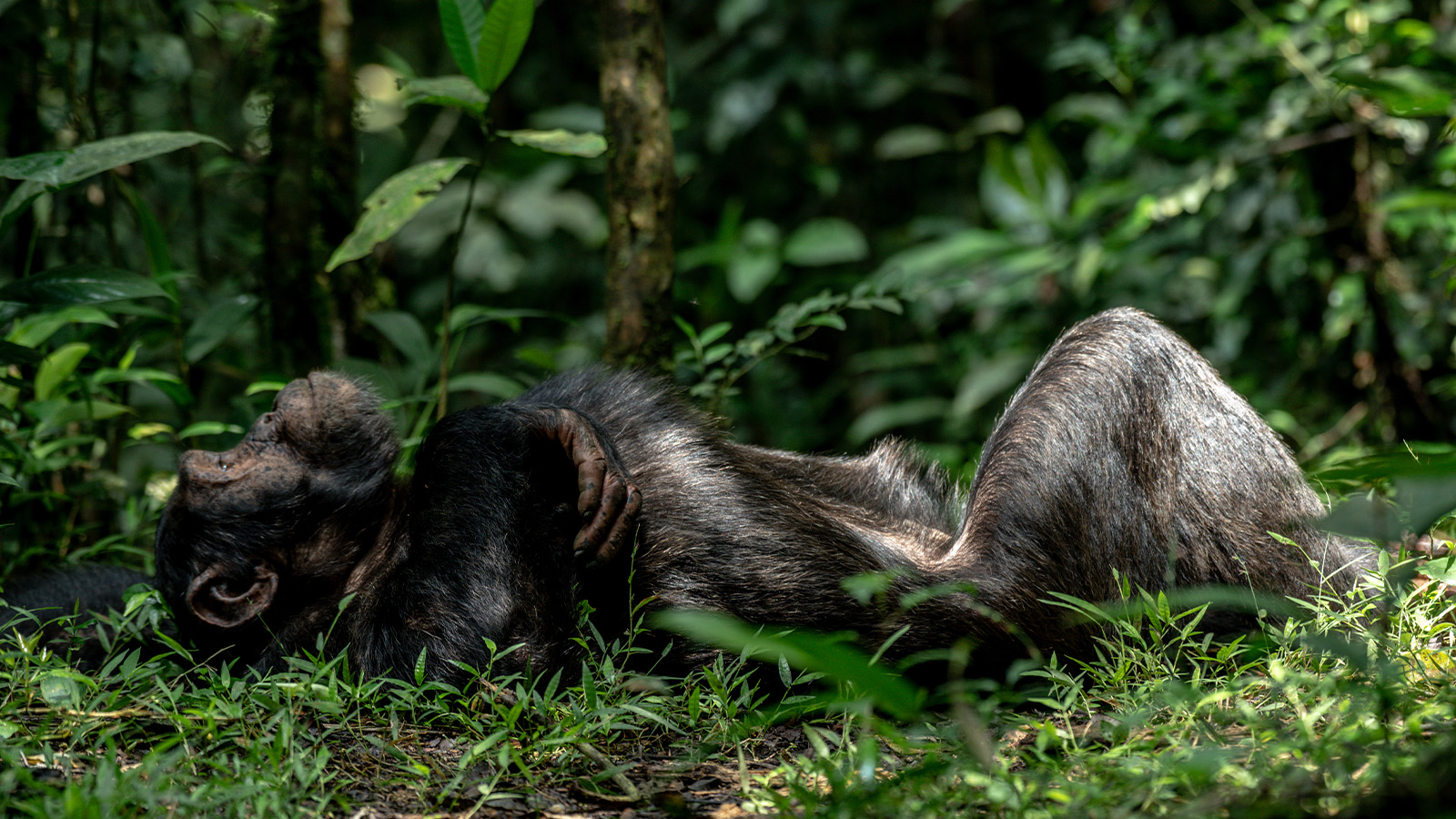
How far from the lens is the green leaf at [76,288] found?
12.5 ft

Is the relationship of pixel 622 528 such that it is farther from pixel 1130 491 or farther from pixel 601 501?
pixel 1130 491

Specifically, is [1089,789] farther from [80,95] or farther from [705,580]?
[80,95]

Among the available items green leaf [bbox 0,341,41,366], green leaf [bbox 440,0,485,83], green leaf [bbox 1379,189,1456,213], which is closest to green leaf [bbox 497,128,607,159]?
green leaf [bbox 440,0,485,83]

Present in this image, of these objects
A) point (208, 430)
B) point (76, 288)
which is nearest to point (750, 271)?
point (208, 430)

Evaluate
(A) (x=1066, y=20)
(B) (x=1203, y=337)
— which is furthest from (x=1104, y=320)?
(A) (x=1066, y=20)

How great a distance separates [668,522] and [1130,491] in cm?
143

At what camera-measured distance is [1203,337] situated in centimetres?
718

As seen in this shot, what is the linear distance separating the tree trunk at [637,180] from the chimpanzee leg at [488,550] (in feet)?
3.45

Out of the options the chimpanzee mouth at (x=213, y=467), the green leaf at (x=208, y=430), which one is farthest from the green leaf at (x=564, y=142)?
the green leaf at (x=208, y=430)

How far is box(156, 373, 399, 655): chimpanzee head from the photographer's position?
3.44 m

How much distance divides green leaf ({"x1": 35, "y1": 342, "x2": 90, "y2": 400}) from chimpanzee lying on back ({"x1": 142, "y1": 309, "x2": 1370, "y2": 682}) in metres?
1.07

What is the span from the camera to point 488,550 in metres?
3.11

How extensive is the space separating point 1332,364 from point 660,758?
16.5 ft

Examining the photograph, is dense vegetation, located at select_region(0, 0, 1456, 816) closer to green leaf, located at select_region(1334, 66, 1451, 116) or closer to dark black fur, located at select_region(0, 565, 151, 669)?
green leaf, located at select_region(1334, 66, 1451, 116)
